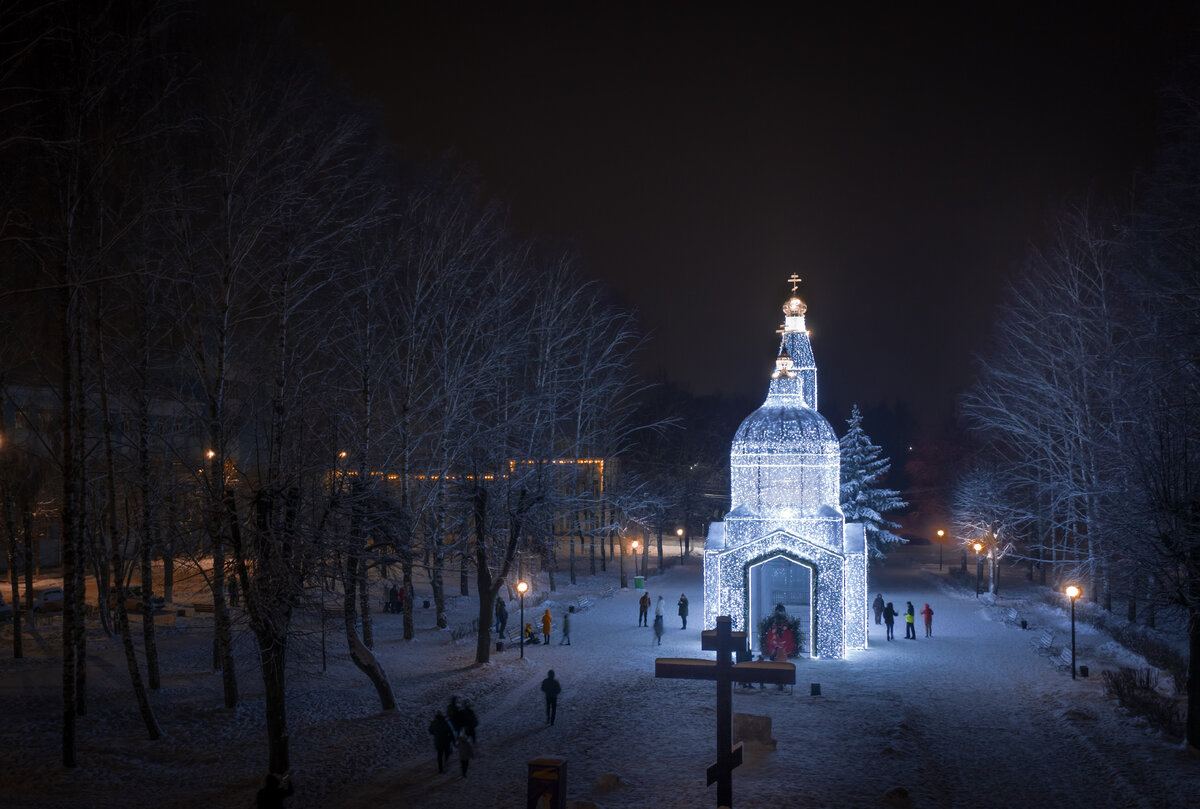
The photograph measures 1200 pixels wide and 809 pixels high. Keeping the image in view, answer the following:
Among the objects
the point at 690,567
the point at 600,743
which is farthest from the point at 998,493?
the point at 600,743

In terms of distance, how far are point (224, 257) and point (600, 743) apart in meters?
11.1

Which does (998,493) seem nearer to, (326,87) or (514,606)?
(514,606)

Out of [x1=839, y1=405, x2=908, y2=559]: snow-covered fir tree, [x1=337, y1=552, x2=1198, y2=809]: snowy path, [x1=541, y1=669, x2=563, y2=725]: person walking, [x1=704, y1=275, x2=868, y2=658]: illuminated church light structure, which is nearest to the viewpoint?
[x1=337, y1=552, x2=1198, y2=809]: snowy path

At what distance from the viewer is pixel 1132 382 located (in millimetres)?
21062

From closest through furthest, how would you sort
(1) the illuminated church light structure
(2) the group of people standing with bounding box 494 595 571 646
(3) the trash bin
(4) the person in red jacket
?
1. (3) the trash bin
2. (1) the illuminated church light structure
3. (2) the group of people standing with bounding box 494 595 571 646
4. (4) the person in red jacket

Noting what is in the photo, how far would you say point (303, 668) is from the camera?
63.7 ft

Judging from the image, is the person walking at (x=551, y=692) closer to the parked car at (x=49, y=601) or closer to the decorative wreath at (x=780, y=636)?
the decorative wreath at (x=780, y=636)

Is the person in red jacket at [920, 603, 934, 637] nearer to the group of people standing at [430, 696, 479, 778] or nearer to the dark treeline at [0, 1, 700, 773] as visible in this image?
the dark treeline at [0, 1, 700, 773]

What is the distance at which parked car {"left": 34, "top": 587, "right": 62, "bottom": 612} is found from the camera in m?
26.9

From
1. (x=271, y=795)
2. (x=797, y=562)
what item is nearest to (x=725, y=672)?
(x=271, y=795)

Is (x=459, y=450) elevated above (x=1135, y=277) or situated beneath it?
situated beneath

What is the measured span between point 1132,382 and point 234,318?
868 inches

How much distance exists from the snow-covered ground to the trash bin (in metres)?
0.99

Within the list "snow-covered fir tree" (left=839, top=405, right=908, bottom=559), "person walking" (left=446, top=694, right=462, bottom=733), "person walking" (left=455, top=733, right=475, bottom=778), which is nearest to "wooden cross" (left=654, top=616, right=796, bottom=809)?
"person walking" (left=455, top=733, right=475, bottom=778)
